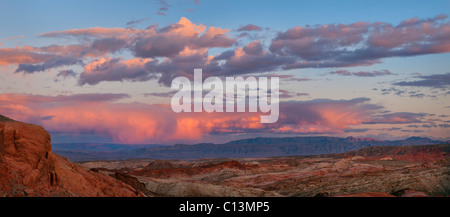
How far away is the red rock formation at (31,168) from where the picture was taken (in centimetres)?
2174

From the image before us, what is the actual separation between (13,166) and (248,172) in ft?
237

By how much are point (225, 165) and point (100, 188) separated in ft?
249

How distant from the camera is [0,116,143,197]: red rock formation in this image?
21.7 m

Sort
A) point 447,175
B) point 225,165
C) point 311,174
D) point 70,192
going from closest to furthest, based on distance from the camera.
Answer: point 70,192 → point 447,175 → point 311,174 → point 225,165

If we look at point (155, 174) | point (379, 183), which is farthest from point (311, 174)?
point (155, 174)

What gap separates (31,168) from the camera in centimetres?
2302

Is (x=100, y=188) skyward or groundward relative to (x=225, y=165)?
skyward
